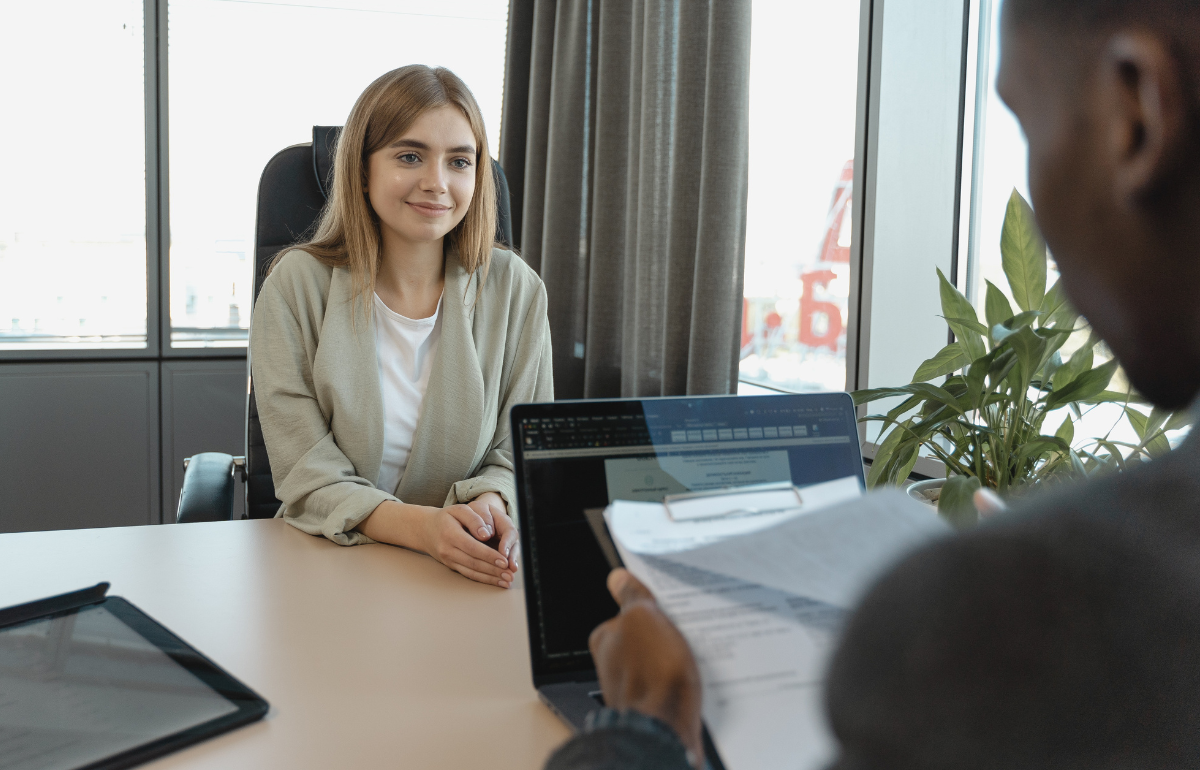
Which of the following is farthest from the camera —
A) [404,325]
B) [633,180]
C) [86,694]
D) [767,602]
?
[633,180]

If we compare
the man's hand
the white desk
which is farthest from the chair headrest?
the man's hand

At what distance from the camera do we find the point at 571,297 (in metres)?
2.53

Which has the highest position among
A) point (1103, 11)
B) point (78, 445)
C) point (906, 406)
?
point (1103, 11)

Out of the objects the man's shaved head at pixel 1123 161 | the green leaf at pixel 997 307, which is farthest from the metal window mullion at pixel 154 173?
the man's shaved head at pixel 1123 161

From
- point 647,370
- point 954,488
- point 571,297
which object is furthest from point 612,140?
point 954,488

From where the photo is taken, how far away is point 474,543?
1.05m

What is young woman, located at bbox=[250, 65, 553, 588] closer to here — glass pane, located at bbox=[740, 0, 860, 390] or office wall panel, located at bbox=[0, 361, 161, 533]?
glass pane, located at bbox=[740, 0, 860, 390]

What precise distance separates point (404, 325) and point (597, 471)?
0.81 metres

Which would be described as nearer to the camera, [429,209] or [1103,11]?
[1103,11]

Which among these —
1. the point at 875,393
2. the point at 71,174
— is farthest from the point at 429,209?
the point at 71,174

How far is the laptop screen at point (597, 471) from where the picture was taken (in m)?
0.75

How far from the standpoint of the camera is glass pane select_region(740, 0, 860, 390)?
6.15 feet

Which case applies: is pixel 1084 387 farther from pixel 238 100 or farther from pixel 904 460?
pixel 238 100

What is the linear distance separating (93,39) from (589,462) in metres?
2.73
